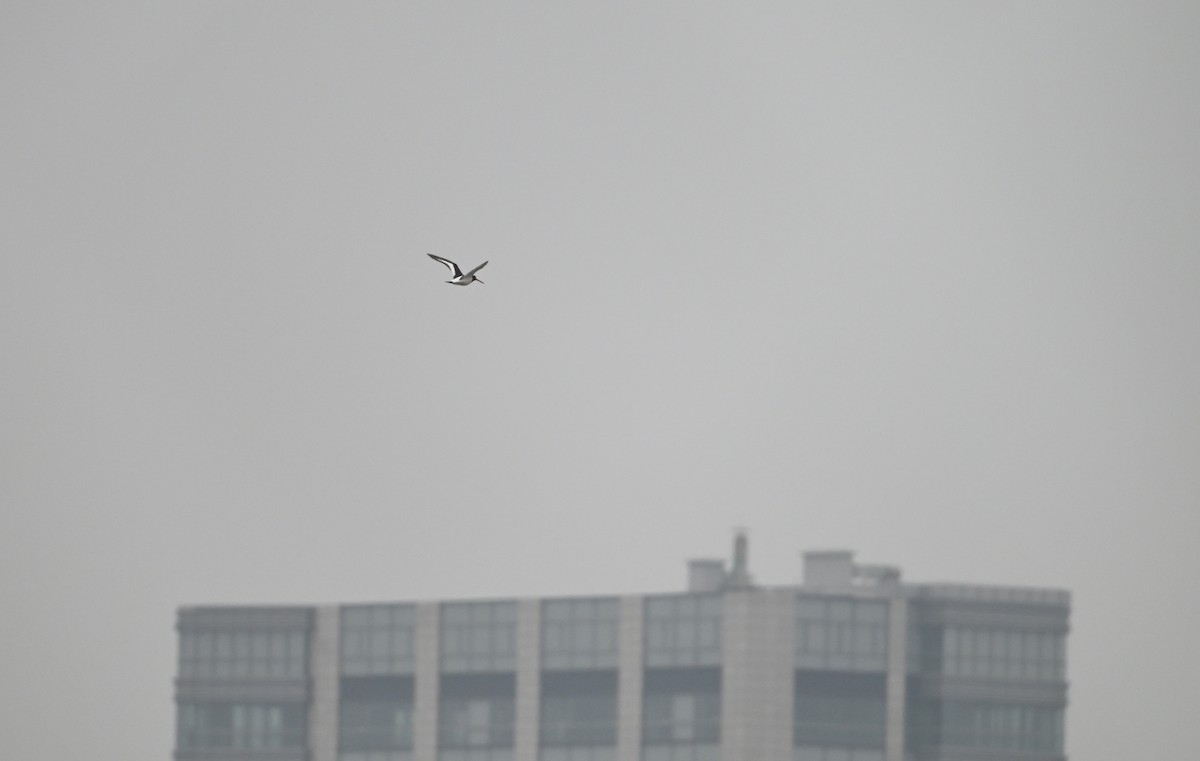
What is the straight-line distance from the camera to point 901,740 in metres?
200

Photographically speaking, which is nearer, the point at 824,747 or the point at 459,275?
the point at 459,275

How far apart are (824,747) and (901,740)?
196 inches

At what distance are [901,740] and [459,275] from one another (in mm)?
120811

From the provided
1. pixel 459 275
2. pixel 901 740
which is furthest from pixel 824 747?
pixel 459 275

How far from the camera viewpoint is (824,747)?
656 ft

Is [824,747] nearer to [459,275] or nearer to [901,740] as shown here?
[901,740]

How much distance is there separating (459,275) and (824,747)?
12030 cm

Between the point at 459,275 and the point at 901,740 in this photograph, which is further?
the point at 901,740

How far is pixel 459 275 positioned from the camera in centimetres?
8400
